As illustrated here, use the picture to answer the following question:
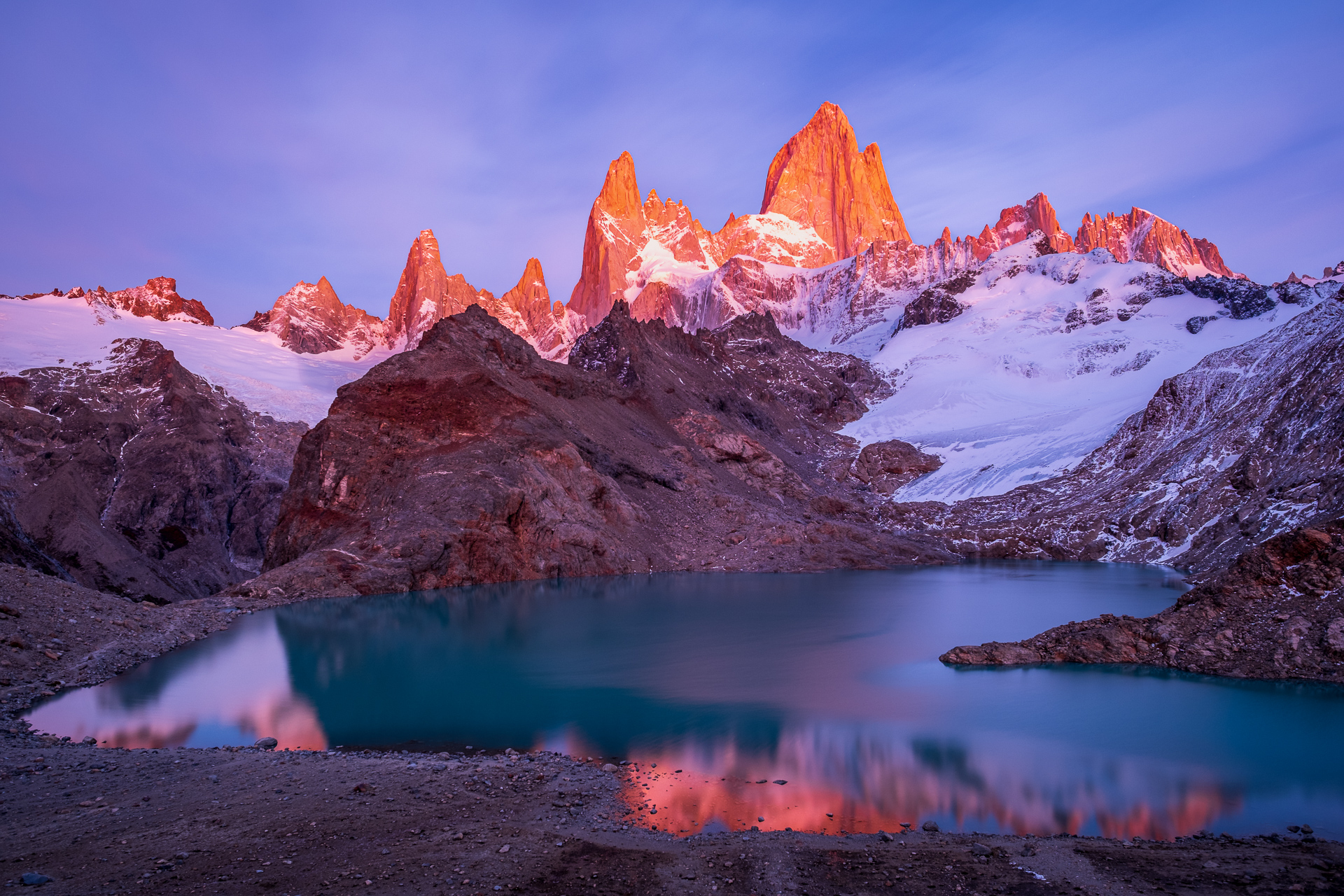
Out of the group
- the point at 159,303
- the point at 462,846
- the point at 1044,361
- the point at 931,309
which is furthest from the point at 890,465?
the point at 159,303

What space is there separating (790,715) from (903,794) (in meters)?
7.17

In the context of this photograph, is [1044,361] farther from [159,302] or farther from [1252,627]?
[159,302]

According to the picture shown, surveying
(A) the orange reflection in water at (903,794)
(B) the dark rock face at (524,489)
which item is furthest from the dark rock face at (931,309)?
(A) the orange reflection in water at (903,794)

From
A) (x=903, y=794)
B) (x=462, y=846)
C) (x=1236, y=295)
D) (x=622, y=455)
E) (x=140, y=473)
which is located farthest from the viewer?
(x=1236, y=295)

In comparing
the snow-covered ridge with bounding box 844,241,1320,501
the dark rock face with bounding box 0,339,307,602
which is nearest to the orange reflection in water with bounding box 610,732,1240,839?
the dark rock face with bounding box 0,339,307,602

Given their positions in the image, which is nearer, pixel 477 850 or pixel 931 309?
pixel 477 850

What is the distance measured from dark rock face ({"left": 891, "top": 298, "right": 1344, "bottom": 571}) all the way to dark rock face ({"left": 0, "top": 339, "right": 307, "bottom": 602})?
76.0 meters

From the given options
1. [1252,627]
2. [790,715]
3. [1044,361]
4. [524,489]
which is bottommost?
[790,715]

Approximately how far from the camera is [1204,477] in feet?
225

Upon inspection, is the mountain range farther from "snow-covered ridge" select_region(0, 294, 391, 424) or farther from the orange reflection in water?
the orange reflection in water

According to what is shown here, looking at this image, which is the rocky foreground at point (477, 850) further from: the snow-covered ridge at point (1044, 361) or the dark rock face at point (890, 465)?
the dark rock face at point (890, 465)

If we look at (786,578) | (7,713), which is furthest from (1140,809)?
(786,578)

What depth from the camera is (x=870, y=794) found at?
1592cm

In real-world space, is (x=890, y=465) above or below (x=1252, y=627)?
above
